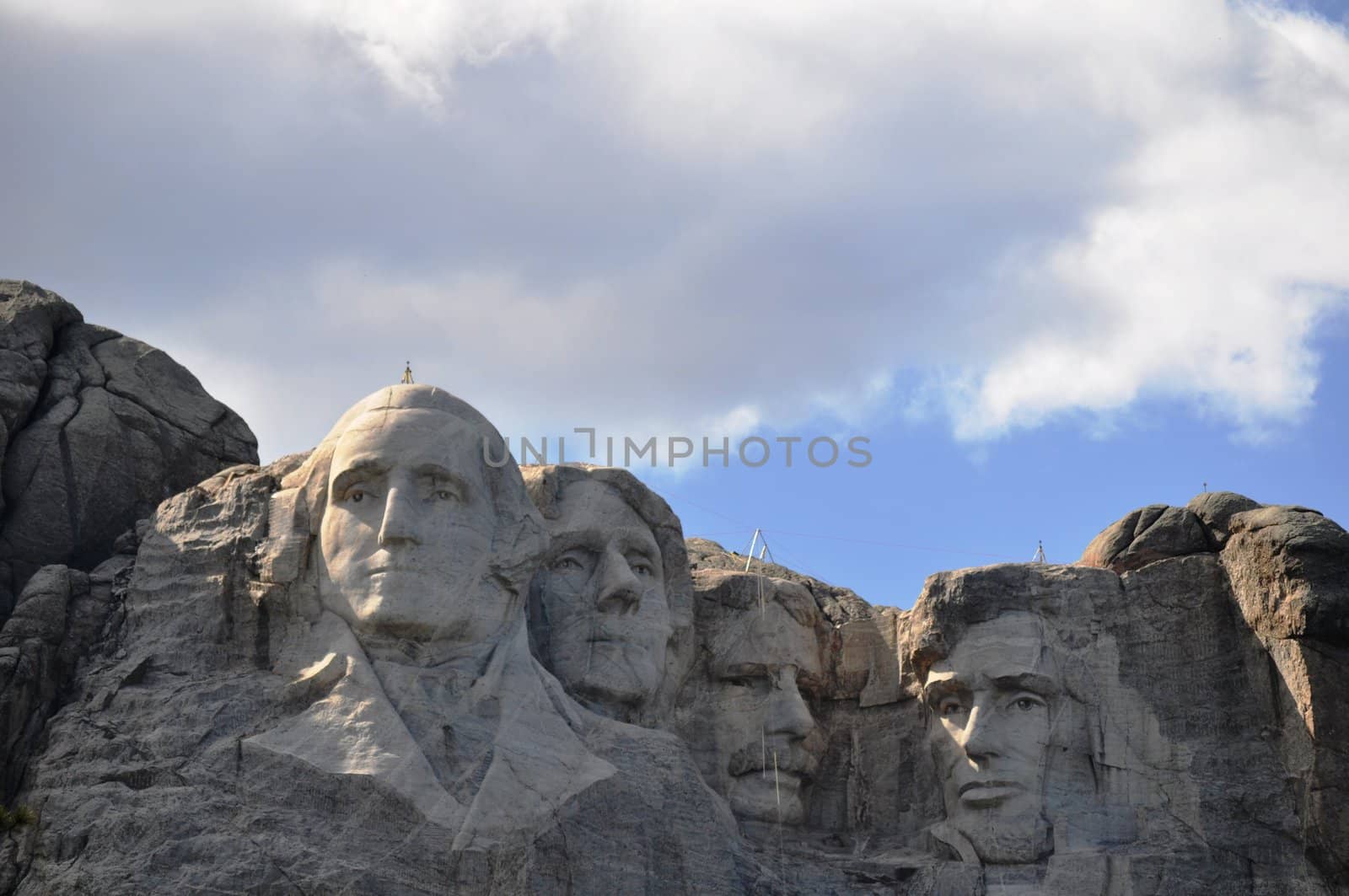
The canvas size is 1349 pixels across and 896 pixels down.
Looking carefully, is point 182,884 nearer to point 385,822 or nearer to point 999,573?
point 385,822

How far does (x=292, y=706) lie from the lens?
75.3 feet

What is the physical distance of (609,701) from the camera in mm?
25312

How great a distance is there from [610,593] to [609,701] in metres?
1.09

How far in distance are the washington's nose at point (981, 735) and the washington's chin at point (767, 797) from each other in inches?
76.9

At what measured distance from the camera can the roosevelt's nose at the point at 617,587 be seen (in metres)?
25.7

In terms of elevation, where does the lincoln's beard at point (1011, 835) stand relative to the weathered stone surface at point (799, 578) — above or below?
below

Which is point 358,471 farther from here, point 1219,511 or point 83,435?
point 1219,511

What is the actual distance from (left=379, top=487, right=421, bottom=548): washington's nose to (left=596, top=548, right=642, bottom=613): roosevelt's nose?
286 cm

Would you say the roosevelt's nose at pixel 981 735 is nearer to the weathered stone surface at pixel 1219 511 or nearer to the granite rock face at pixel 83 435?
the weathered stone surface at pixel 1219 511

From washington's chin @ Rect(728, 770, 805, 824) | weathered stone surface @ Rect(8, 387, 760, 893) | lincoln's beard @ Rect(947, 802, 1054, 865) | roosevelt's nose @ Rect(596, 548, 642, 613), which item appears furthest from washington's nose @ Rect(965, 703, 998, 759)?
roosevelt's nose @ Rect(596, 548, 642, 613)

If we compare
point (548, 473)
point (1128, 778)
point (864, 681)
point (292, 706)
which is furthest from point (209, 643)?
point (1128, 778)

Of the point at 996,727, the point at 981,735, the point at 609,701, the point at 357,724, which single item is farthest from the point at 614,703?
the point at 996,727

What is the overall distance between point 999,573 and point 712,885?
15.7 ft

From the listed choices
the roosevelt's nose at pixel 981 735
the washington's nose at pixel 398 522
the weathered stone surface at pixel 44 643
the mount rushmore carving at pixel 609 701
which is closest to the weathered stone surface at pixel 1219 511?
the mount rushmore carving at pixel 609 701
